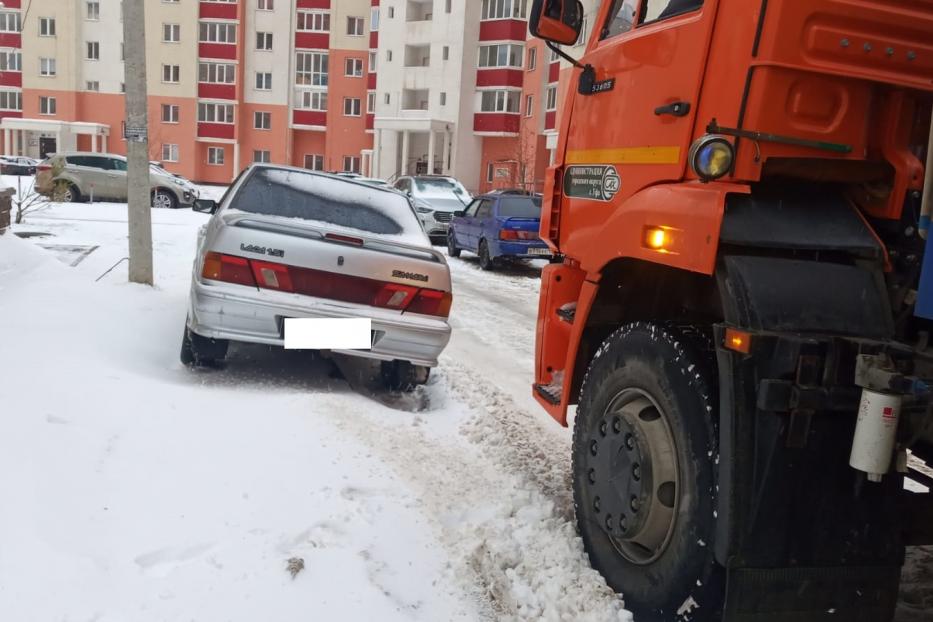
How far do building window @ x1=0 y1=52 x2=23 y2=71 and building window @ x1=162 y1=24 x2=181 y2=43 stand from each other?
11.2 meters

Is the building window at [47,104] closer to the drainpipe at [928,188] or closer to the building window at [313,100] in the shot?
the building window at [313,100]

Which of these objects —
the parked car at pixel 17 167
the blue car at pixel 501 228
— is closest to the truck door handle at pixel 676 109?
the blue car at pixel 501 228

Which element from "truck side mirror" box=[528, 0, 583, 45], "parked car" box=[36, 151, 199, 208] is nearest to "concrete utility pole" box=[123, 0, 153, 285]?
"truck side mirror" box=[528, 0, 583, 45]

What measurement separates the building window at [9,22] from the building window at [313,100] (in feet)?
72.0

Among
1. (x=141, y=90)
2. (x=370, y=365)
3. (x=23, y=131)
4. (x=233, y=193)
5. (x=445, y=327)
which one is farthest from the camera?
(x=23, y=131)

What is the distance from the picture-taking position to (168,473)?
382cm

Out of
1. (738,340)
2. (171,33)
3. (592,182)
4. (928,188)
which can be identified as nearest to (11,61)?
(171,33)

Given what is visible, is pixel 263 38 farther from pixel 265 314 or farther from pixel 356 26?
pixel 265 314

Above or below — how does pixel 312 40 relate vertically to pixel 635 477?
above

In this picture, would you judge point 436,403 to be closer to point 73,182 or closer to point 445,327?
point 445,327

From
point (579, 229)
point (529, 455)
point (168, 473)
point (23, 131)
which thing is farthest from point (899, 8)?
point (23, 131)

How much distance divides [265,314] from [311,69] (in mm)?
59269

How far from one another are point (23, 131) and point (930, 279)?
221 ft

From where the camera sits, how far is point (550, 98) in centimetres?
4794
